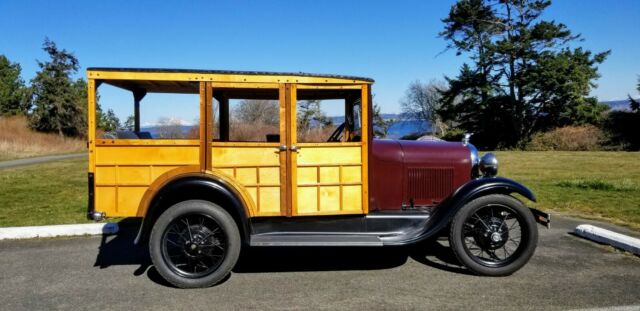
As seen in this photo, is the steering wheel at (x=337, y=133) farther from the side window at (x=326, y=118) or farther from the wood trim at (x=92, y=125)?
the wood trim at (x=92, y=125)

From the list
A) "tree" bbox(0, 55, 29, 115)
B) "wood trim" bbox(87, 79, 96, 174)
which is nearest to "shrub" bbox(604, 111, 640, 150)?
"wood trim" bbox(87, 79, 96, 174)

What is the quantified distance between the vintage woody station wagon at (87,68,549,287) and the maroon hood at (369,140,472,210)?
0.24 m

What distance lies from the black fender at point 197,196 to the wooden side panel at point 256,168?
0.50ft

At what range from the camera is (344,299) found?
148 inches

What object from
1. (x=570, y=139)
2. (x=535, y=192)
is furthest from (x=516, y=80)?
(x=535, y=192)

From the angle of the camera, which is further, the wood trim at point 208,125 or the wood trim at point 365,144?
the wood trim at point 365,144

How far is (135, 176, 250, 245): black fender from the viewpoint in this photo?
4.08 metres

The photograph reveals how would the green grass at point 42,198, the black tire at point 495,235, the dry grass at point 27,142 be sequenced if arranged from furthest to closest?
the dry grass at point 27,142 < the green grass at point 42,198 < the black tire at point 495,235

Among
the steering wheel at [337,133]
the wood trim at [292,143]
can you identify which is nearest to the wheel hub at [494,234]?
the steering wheel at [337,133]

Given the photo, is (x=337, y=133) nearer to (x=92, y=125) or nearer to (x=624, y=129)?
(x=92, y=125)

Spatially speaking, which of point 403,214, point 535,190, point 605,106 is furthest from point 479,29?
point 403,214

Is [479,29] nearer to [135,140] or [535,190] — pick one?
[535,190]

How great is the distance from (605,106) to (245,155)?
31.5 m

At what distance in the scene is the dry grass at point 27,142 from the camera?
26.3 m
